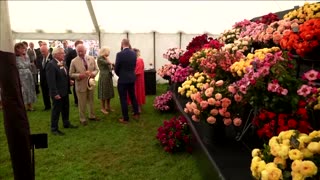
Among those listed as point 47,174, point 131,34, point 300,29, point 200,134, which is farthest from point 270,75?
point 131,34

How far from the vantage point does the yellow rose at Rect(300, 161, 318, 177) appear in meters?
1.48

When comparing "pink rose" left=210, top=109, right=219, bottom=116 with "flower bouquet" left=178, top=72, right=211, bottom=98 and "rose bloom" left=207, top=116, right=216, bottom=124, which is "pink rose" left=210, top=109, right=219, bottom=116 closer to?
"rose bloom" left=207, top=116, right=216, bottom=124

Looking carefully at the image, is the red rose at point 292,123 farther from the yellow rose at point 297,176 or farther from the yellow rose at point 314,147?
the yellow rose at point 297,176

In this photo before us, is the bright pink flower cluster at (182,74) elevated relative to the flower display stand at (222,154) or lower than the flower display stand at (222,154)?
elevated

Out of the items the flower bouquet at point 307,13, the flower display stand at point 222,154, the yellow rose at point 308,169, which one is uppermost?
the flower bouquet at point 307,13

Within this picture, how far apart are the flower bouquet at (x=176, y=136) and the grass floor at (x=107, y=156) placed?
117mm

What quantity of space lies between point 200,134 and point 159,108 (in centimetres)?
366

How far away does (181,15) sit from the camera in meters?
9.50

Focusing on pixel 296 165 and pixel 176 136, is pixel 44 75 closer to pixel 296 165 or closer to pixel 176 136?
pixel 176 136

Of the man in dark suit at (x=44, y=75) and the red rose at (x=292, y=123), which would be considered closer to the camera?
the red rose at (x=292, y=123)

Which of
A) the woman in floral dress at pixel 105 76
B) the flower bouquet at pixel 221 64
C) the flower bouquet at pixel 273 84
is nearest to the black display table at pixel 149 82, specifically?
the woman in floral dress at pixel 105 76

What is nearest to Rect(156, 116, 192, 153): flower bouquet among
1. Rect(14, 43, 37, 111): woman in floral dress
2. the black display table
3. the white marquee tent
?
Rect(14, 43, 37, 111): woman in floral dress

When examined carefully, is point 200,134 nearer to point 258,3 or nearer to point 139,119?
point 139,119

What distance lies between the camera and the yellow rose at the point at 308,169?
148 centimetres
